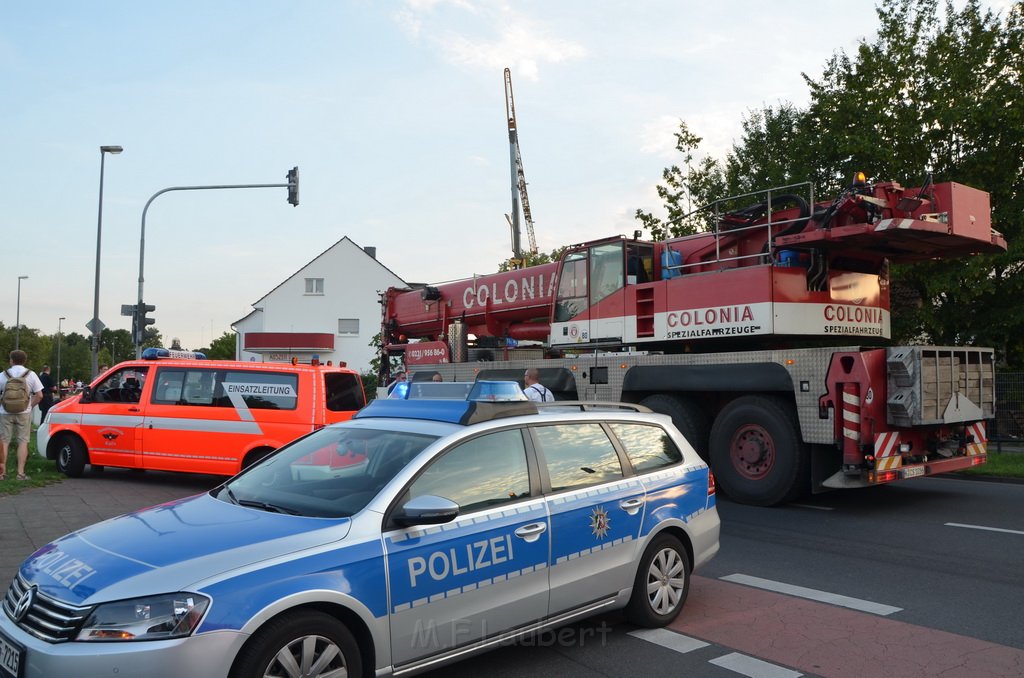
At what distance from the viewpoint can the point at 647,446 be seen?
5.63 m

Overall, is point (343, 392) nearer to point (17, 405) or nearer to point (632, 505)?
point (17, 405)

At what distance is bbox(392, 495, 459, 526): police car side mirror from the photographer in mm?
3967

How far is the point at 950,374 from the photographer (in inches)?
384

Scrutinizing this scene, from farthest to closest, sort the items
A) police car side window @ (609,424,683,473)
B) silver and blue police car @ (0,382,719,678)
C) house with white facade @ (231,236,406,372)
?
house with white facade @ (231,236,406,372), police car side window @ (609,424,683,473), silver and blue police car @ (0,382,719,678)

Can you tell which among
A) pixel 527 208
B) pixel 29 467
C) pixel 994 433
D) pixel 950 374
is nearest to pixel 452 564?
pixel 950 374

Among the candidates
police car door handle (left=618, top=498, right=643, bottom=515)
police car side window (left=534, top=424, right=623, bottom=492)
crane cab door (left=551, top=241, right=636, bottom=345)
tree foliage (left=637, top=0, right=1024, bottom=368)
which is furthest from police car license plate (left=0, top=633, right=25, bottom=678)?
tree foliage (left=637, top=0, right=1024, bottom=368)

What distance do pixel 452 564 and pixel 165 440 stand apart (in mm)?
8852

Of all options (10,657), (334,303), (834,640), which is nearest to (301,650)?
(10,657)

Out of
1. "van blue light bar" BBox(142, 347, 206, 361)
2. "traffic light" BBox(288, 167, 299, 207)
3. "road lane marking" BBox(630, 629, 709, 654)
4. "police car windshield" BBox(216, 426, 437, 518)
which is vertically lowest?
"road lane marking" BBox(630, 629, 709, 654)

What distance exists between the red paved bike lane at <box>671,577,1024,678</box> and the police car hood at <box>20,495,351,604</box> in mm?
2689

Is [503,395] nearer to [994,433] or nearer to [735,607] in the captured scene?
[735,607]

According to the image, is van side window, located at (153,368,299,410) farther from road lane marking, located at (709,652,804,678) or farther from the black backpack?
road lane marking, located at (709,652,804,678)

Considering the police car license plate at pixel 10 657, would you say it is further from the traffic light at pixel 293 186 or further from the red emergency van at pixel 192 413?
the traffic light at pixel 293 186

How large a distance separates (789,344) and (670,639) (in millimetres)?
6605
